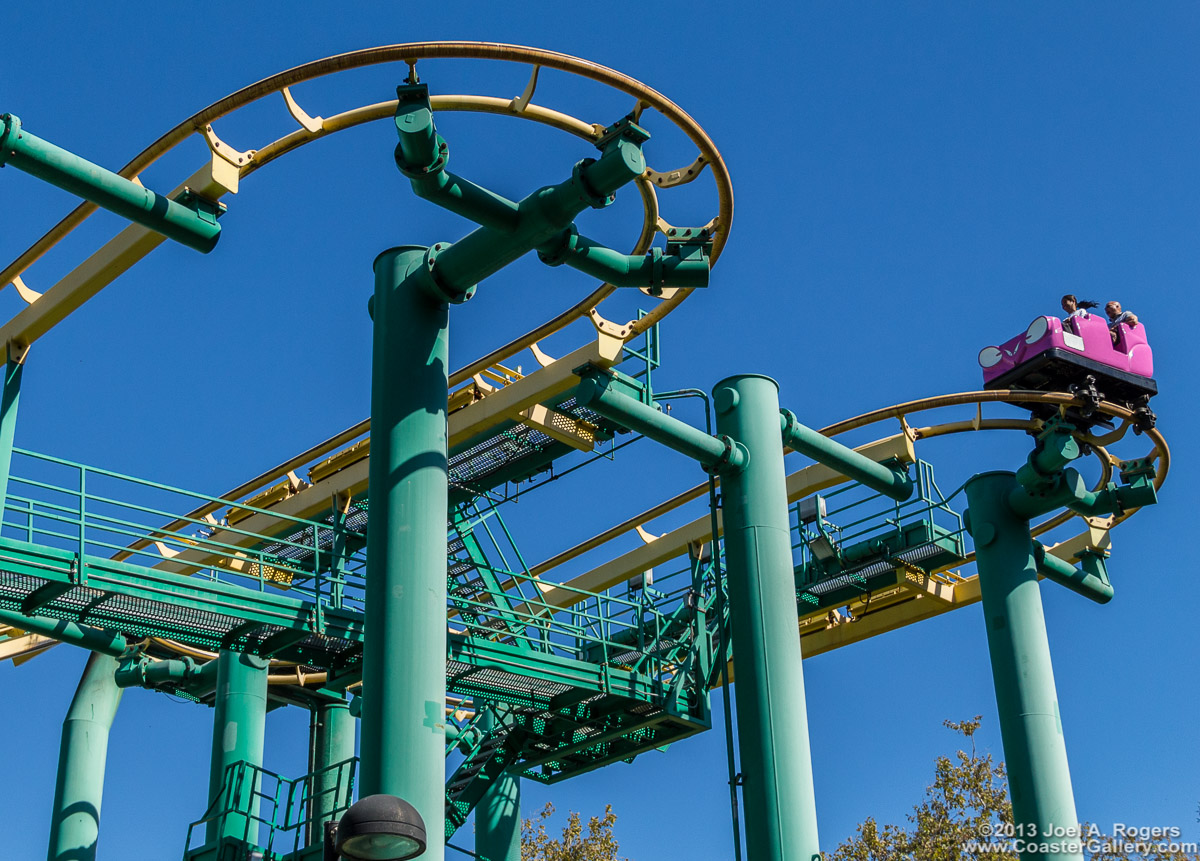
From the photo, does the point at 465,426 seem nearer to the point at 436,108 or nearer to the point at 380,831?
the point at 436,108

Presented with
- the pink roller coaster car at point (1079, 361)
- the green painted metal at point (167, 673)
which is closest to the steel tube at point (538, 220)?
the pink roller coaster car at point (1079, 361)

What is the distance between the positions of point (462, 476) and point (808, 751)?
749cm

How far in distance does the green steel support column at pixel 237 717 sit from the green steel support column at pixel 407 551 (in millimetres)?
8877

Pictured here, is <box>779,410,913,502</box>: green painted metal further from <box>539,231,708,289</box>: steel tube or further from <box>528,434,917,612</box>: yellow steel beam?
<box>539,231,708,289</box>: steel tube

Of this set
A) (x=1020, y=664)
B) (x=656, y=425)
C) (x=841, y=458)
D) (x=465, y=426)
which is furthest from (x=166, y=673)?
(x=1020, y=664)

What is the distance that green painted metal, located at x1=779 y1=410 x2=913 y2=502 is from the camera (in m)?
18.5

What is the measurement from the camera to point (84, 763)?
77.3 ft

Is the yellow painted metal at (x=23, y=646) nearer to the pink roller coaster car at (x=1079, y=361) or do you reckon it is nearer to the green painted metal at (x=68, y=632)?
the green painted metal at (x=68, y=632)

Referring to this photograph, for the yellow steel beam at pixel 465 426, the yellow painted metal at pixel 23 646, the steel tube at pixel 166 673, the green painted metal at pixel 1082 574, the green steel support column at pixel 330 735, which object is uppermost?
the yellow steel beam at pixel 465 426

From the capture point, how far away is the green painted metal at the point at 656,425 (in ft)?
52.9

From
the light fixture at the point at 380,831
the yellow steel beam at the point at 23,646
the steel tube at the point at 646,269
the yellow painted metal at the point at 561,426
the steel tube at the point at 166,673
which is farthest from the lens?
the yellow steel beam at the point at 23,646

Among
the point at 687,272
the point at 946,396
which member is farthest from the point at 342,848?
the point at 946,396

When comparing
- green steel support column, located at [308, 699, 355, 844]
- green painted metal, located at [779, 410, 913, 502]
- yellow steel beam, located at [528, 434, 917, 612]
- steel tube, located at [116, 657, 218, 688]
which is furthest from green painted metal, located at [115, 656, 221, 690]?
green painted metal, located at [779, 410, 913, 502]

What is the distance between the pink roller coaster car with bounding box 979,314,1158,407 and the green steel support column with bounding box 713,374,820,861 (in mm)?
3991
